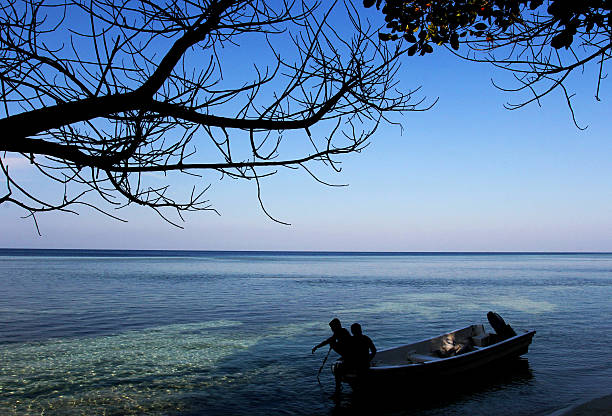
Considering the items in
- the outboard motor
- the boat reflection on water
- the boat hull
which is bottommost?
the boat reflection on water

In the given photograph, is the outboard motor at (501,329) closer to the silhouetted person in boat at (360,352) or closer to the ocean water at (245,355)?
the ocean water at (245,355)

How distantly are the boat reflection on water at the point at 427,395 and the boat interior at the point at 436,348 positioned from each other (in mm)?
811

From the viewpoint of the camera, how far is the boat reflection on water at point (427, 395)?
12.3 m

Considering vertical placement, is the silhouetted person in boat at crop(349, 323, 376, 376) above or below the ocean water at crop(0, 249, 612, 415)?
above

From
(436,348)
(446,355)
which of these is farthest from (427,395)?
(436,348)

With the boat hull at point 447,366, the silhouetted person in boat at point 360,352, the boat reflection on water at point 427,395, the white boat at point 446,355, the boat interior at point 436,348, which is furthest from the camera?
the boat interior at point 436,348

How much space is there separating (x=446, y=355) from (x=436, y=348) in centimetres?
52

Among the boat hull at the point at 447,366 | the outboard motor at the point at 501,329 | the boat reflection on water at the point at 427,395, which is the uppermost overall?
the outboard motor at the point at 501,329

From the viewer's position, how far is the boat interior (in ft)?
46.3

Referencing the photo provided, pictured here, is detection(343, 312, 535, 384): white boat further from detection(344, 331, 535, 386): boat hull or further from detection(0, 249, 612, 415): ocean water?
detection(0, 249, 612, 415): ocean water

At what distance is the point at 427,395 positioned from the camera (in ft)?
43.5

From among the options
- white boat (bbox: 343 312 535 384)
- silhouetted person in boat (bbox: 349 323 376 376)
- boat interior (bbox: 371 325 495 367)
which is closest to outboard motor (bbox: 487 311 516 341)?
white boat (bbox: 343 312 535 384)

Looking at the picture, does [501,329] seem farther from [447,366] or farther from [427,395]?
[427,395]

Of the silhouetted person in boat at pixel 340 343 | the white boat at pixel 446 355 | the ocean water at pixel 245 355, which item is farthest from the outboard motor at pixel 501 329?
the silhouetted person in boat at pixel 340 343
